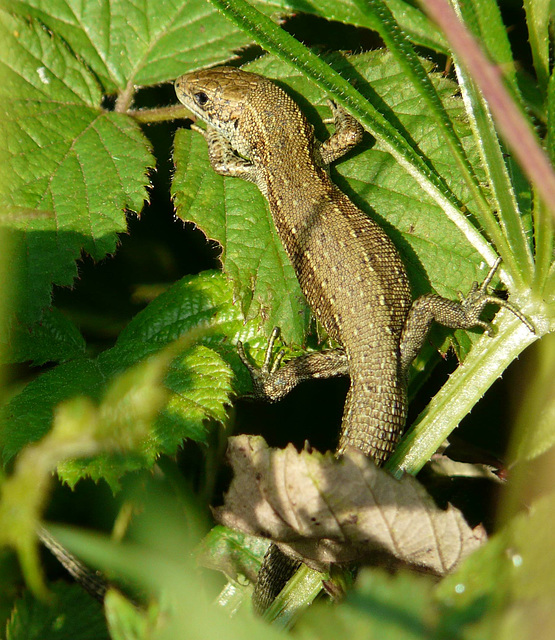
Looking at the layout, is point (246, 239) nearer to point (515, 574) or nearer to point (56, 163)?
point (56, 163)

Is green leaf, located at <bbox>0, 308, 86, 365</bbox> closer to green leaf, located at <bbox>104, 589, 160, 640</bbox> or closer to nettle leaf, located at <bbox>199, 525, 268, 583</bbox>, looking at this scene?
nettle leaf, located at <bbox>199, 525, 268, 583</bbox>

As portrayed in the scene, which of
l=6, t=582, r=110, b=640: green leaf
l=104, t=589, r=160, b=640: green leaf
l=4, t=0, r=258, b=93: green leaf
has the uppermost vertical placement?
l=4, t=0, r=258, b=93: green leaf

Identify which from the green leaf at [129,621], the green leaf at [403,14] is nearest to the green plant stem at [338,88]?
the green leaf at [403,14]

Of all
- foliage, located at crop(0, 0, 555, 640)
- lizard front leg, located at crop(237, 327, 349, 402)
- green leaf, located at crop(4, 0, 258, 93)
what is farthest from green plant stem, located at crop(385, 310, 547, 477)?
green leaf, located at crop(4, 0, 258, 93)

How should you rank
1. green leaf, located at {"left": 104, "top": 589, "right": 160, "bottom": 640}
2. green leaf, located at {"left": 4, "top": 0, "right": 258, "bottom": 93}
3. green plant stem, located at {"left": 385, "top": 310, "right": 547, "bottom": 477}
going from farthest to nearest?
green leaf, located at {"left": 4, "top": 0, "right": 258, "bottom": 93} → green plant stem, located at {"left": 385, "top": 310, "right": 547, "bottom": 477} → green leaf, located at {"left": 104, "top": 589, "right": 160, "bottom": 640}

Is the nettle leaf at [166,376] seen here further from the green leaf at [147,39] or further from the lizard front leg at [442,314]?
the green leaf at [147,39]

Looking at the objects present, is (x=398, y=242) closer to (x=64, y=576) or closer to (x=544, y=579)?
(x=544, y=579)
